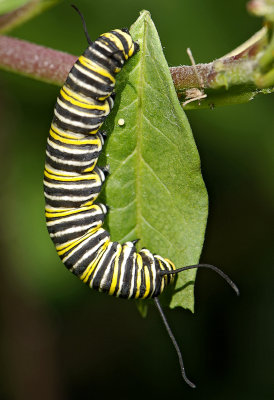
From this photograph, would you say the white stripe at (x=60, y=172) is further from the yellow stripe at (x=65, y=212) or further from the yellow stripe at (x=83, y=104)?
the yellow stripe at (x=83, y=104)

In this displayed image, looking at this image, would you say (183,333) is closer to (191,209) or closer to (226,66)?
(191,209)

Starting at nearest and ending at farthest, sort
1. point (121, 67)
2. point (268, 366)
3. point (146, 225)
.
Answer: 1. point (121, 67)
2. point (146, 225)
3. point (268, 366)

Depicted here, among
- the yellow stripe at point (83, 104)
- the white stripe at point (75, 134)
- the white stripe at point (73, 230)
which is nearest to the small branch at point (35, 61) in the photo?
the yellow stripe at point (83, 104)

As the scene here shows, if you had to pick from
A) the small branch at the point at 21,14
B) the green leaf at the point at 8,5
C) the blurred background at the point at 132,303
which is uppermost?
the small branch at the point at 21,14

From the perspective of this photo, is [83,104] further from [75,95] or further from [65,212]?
[65,212]

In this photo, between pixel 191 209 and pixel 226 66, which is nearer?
pixel 226 66

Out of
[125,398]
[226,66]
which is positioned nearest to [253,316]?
[125,398]

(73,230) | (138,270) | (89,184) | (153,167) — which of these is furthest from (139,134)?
(138,270)
